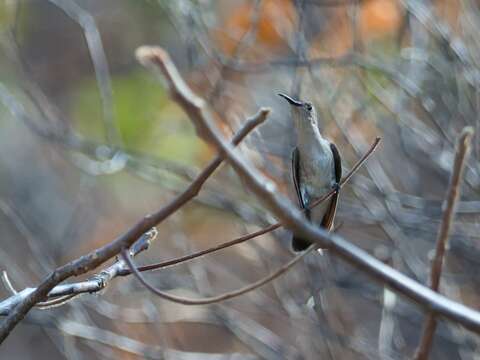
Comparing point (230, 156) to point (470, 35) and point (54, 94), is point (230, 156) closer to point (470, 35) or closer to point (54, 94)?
point (470, 35)

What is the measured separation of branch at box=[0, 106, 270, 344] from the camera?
1247 millimetres

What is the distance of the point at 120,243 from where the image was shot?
1.41 metres

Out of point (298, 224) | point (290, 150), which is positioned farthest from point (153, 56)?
point (290, 150)

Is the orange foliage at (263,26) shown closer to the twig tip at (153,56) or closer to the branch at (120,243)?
the branch at (120,243)

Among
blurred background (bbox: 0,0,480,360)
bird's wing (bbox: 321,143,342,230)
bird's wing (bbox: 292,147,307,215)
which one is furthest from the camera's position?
blurred background (bbox: 0,0,480,360)

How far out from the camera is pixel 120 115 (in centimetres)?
859

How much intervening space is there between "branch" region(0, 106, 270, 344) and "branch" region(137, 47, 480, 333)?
0.05 meters

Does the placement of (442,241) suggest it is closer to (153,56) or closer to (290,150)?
(153,56)

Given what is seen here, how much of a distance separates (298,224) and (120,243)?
1.60ft

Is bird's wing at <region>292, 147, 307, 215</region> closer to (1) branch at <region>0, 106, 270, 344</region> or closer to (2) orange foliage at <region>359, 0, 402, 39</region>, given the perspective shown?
(1) branch at <region>0, 106, 270, 344</region>

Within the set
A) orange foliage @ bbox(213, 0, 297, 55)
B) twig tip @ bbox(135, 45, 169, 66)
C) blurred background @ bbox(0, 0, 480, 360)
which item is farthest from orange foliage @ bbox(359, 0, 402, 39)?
twig tip @ bbox(135, 45, 169, 66)

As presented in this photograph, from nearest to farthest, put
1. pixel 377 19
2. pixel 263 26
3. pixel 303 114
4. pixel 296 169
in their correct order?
pixel 303 114, pixel 296 169, pixel 377 19, pixel 263 26

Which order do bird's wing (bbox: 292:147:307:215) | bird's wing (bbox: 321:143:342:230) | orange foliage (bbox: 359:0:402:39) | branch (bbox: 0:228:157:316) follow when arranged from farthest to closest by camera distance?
1. orange foliage (bbox: 359:0:402:39)
2. bird's wing (bbox: 292:147:307:215)
3. bird's wing (bbox: 321:143:342:230)
4. branch (bbox: 0:228:157:316)

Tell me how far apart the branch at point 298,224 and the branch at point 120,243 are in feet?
0.15
